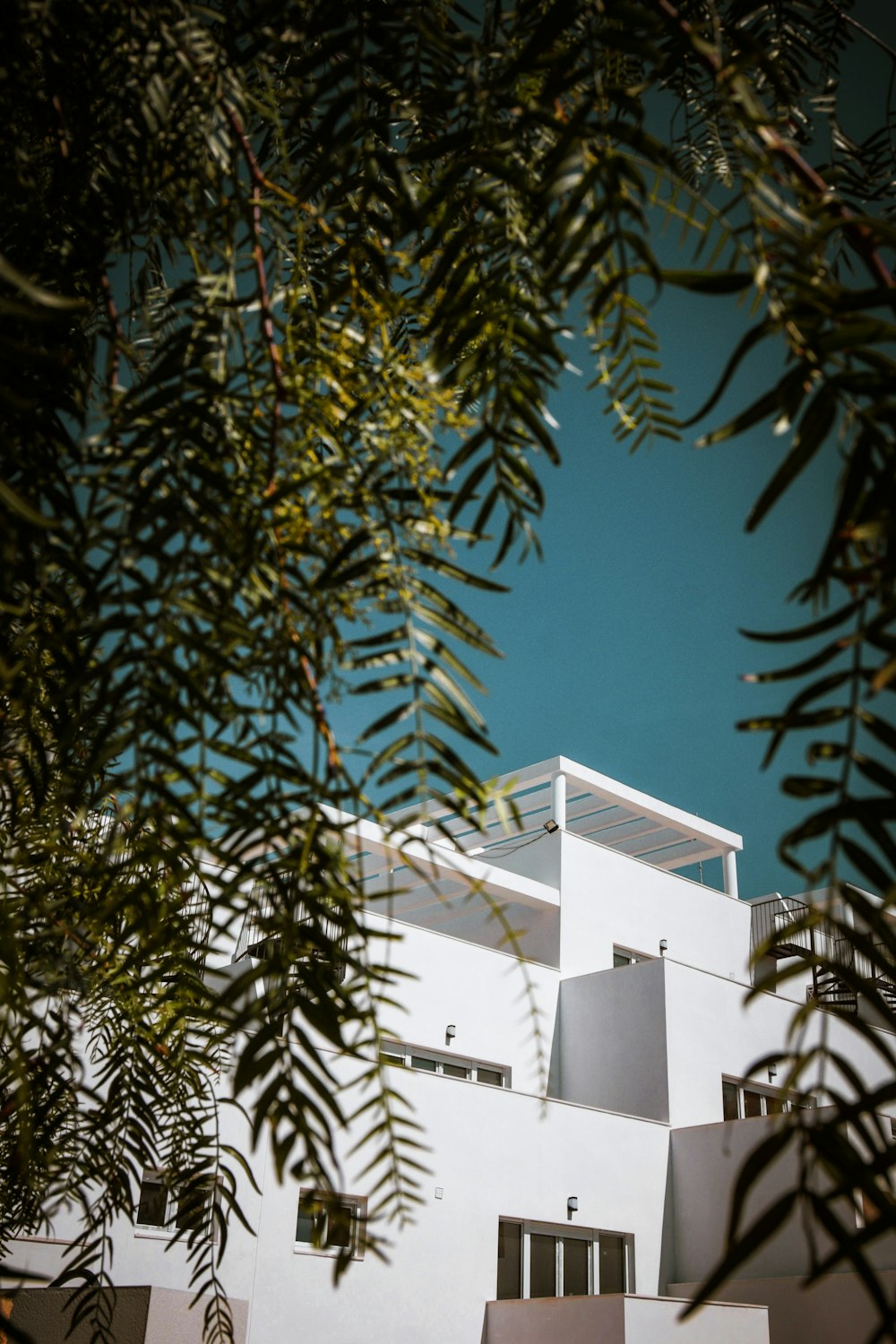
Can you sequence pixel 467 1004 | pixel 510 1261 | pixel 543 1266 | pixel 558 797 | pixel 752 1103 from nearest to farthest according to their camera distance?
pixel 510 1261, pixel 543 1266, pixel 467 1004, pixel 752 1103, pixel 558 797

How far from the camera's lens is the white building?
9.16 meters

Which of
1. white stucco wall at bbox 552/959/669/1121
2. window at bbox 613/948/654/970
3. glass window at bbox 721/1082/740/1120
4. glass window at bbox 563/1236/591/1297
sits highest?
window at bbox 613/948/654/970

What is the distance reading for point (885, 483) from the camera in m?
0.51

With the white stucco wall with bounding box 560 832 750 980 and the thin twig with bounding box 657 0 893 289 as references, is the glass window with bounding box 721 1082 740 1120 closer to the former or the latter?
the white stucco wall with bounding box 560 832 750 980

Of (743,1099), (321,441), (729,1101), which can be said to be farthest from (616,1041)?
(321,441)

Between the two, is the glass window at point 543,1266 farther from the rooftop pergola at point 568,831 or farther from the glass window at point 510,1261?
the rooftop pergola at point 568,831

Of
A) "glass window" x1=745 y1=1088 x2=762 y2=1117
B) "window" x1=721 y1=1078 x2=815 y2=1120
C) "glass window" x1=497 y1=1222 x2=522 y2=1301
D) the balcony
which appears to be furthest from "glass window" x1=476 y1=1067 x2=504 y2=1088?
"glass window" x1=745 y1=1088 x2=762 y2=1117

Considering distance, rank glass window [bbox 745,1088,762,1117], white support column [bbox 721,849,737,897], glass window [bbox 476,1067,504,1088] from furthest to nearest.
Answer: white support column [bbox 721,849,737,897] → glass window [bbox 745,1088,762,1117] → glass window [bbox 476,1067,504,1088]

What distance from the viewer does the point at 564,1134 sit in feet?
38.9

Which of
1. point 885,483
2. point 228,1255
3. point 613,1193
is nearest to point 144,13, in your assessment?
point 885,483

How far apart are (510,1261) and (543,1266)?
0.47 m

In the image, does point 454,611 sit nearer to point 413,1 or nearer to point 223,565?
point 223,565

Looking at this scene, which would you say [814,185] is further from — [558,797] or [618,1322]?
[558,797]

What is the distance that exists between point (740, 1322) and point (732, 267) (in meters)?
11.2
